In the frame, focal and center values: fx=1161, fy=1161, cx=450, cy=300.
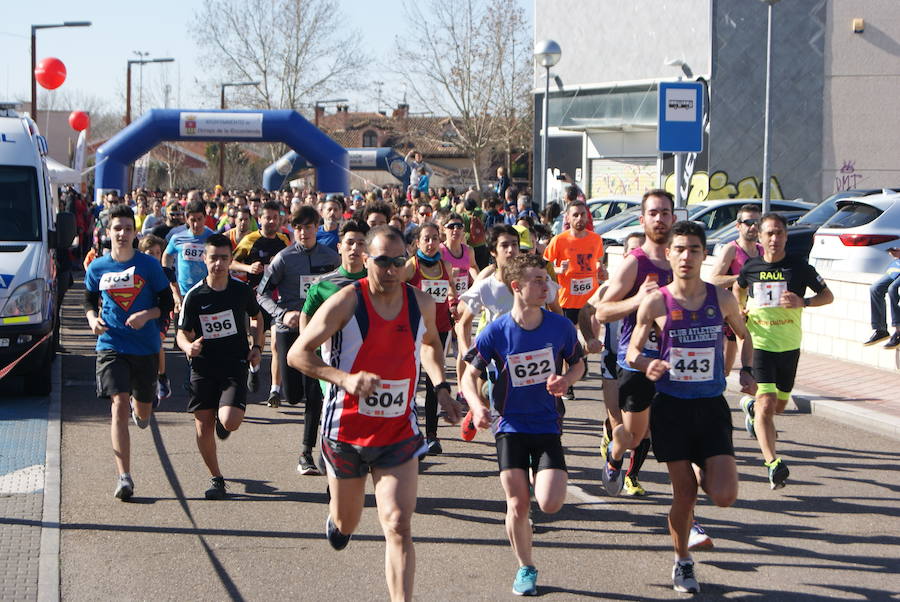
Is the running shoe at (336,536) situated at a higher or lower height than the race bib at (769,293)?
lower

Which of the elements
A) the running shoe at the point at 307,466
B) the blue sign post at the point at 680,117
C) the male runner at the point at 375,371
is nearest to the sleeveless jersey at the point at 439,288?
the running shoe at the point at 307,466

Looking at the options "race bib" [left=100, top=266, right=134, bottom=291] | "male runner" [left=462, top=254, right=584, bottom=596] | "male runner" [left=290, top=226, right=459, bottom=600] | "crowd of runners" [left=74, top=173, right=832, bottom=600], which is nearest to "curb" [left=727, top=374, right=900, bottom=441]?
"crowd of runners" [left=74, top=173, right=832, bottom=600]

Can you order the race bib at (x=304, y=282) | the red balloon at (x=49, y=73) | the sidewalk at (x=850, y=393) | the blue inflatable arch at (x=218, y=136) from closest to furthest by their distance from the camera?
1. the race bib at (x=304, y=282)
2. the sidewalk at (x=850, y=393)
3. the red balloon at (x=49, y=73)
4. the blue inflatable arch at (x=218, y=136)

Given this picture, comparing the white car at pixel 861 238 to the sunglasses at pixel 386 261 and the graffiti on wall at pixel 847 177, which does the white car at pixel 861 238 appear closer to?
the sunglasses at pixel 386 261

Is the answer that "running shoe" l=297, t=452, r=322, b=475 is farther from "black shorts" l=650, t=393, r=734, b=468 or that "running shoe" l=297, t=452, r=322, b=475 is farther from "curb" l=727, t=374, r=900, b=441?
"curb" l=727, t=374, r=900, b=441

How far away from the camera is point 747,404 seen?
9.44 m

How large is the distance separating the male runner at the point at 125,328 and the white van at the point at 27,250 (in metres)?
2.93

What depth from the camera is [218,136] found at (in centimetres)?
2964

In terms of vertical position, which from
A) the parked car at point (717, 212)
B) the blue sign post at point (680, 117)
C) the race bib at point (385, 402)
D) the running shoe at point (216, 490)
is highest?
the blue sign post at point (680, 117)

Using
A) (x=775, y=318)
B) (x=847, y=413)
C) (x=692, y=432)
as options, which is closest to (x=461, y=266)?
(x=775, y=318)

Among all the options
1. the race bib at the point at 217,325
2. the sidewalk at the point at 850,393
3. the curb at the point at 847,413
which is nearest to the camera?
the race bib at the point at 217,325

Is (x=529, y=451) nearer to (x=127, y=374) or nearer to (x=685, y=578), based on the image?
(x=685, y=578)

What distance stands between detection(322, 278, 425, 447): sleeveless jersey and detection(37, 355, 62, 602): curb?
68.8 inches

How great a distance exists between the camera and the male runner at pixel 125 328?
7.59 meters
